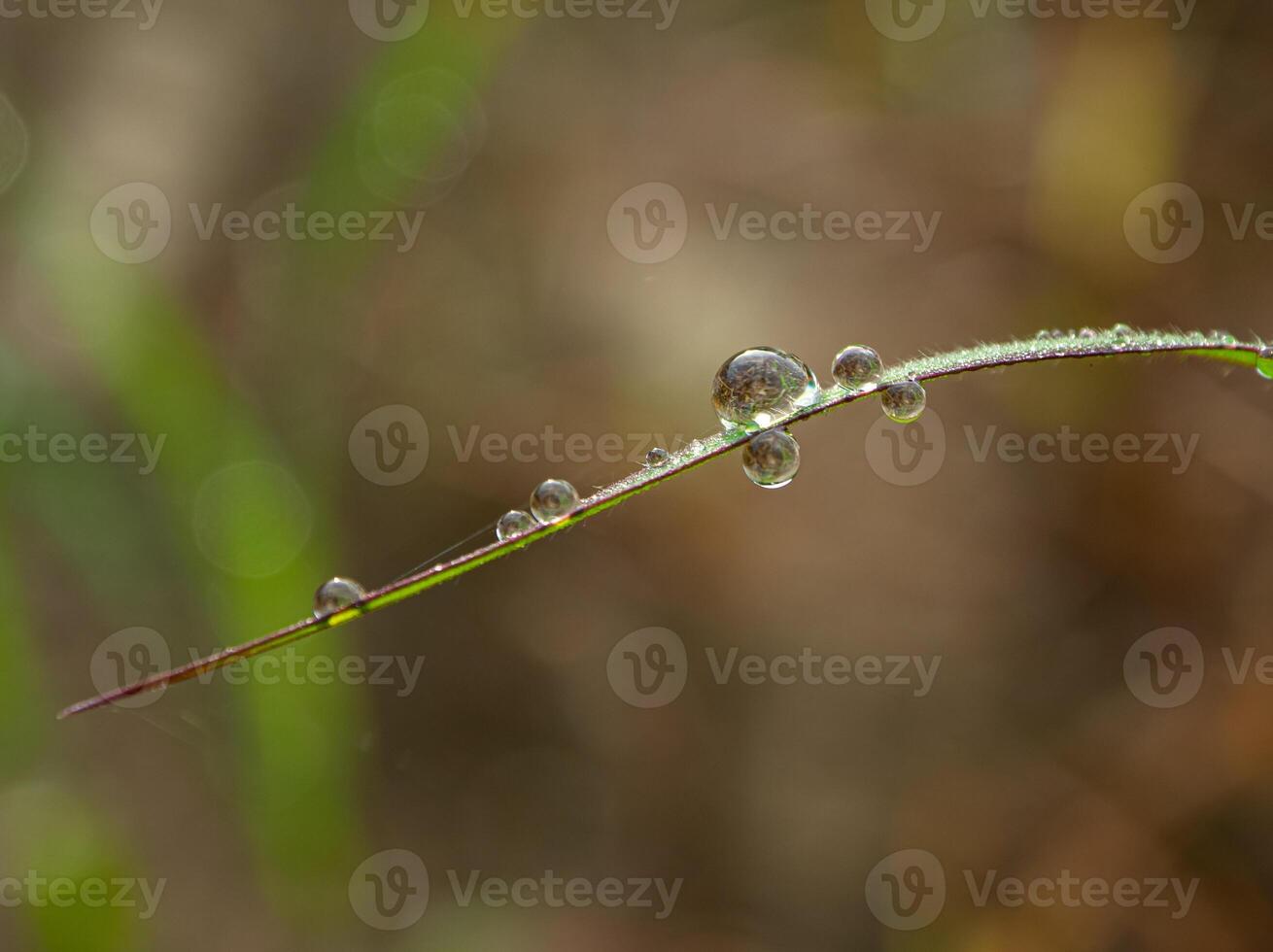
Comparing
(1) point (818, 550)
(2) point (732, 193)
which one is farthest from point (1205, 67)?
(1) point (818, 550)

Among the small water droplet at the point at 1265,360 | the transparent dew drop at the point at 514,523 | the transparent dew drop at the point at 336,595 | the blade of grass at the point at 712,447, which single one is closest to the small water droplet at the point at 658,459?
the blade of grass at the point at 712,447

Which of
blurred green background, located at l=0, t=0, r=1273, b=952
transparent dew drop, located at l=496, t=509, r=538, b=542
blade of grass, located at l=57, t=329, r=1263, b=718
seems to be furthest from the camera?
blurred green background, located at l=0, t=0, r=1273, b=952

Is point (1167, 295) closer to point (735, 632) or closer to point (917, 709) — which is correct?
point (917, 709)

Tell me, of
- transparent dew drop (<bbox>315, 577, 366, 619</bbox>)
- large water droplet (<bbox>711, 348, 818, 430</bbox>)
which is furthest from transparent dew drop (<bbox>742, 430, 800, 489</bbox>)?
transparent dew drop (<bbox>315, 577, 366, 619</bbox>)

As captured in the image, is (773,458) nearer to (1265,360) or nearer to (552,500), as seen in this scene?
(552,500)

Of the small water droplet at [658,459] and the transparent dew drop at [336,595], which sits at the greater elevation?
the small water droplet at [658,459]

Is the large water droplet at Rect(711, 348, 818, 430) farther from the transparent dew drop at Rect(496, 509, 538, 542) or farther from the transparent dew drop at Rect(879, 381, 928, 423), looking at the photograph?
the transparent dew drop at Rect(496, 509, 538, 542)

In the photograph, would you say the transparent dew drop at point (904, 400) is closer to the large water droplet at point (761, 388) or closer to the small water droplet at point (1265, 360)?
the large water droplet at point (761, 388)
